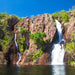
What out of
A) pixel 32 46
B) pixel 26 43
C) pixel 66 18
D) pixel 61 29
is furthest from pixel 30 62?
pixel 66 18

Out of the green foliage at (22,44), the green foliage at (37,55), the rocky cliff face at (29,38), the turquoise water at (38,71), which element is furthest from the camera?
the green foliage at (22,44)

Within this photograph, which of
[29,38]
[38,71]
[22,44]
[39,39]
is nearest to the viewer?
[38,71]

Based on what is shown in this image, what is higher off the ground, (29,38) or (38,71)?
(29,38)

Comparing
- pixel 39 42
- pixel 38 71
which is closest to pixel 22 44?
pixel 39 42

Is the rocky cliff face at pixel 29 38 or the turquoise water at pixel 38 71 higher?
the rocky cliff face at pixel 29 38

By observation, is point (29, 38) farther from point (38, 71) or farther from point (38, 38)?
point (38, 71)

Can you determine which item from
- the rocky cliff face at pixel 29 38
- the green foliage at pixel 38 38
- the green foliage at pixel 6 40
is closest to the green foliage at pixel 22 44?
the rocky cliff face at pixel 29 38

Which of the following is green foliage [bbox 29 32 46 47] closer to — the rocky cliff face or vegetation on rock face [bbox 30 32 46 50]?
vegetation on rock face [bbox 30 32 46 50]

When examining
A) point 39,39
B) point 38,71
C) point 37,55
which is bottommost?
point 38,71

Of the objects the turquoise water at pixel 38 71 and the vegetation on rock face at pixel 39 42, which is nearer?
the turquoise water at pixel 38 71

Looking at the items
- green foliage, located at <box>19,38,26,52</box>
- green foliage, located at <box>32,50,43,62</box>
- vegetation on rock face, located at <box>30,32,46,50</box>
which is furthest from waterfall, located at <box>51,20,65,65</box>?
green foliage, located at <box>19,38,26,52</box>

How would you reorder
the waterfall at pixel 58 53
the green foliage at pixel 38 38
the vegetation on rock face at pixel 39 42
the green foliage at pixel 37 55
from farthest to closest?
1. the green foliage at pixel 38 38
2. the vegetation on rock face at pixel 39 42
3. the green foliage at pixel 37 55
4. the waterfall at pixel 58 53

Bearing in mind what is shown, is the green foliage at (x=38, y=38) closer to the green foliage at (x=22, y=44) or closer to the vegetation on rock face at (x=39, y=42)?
the vegetation on rock face at (x=39, y=42)

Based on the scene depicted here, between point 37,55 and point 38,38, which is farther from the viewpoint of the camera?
point 38,38
